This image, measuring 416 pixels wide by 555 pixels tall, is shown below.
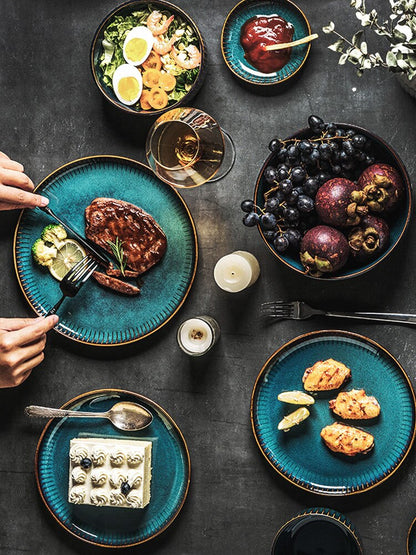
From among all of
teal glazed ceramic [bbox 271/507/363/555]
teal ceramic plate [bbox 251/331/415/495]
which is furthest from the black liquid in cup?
teal ceramic plate [bbox 251/331/415/495]

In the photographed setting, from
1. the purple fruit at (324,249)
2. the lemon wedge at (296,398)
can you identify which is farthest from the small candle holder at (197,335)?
the purple fruit at (324,249)

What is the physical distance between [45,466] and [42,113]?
4.29 feet

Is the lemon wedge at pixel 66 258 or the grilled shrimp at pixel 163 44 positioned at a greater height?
the grilled shrimp at pixel 163 44

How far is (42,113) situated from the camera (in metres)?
2.53

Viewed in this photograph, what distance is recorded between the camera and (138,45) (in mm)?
2404

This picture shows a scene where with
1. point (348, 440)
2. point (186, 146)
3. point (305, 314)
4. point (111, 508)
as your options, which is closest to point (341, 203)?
point (305, 314)

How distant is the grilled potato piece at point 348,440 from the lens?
2.26 m

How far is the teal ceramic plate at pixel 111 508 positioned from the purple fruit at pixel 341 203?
2.96 ft

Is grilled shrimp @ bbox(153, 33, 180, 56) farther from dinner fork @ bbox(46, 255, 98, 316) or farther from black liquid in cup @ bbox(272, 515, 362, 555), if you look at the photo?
black liquid in cup @ bbox(272, 515, 362, 555)

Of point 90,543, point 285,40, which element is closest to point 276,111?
point 285,40

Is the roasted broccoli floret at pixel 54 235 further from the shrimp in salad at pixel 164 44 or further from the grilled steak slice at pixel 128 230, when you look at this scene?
the shrimp in salad at pixel 164 44

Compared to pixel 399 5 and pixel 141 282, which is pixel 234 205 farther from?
pixel 399 5

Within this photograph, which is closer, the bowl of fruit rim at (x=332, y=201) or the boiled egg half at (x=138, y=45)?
the bowl of fruit rim at (x=332, y=201)

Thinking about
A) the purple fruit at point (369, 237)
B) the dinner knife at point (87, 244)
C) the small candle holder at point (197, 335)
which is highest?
the purple fruit at point (369, 237)
